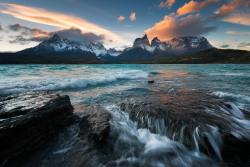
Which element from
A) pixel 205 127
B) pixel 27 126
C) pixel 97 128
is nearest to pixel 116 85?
pixel 97 128

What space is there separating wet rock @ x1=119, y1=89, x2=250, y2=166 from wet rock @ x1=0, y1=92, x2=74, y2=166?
342 centimetres

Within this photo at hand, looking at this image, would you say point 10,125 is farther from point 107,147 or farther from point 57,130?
point 107,147

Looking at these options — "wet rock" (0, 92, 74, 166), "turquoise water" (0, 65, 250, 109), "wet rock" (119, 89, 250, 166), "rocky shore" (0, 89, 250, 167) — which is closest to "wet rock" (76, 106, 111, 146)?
"rocky shore" (0, 89, 250, 167)

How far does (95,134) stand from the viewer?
4.09 metres

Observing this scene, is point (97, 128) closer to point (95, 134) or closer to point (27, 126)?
point (95, 134)

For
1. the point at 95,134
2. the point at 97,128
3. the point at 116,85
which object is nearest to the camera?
the point at 95,134

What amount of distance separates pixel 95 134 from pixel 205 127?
4.09 metres

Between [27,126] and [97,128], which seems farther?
[97,128]

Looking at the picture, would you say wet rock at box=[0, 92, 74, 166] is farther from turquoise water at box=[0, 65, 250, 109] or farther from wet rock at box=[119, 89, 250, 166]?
turquoise water at box=[0, 65, 250, 109]

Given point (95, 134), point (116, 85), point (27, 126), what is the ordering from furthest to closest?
1. point (116, 85)
2. point (95, 134)
3. point (27, 126)

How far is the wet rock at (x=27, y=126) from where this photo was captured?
3217 mm

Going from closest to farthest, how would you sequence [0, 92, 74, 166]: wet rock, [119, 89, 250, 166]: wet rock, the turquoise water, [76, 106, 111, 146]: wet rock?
[0, 92, 74, 166]: wet rock, [119, 89, 250, 166]: wet rock, [76, 106, 111, 146]: wet rock, the turquoise water

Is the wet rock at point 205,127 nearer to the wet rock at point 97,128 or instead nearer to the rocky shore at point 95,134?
the rocky shore at point 95,134

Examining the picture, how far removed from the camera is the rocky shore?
3.30 m
